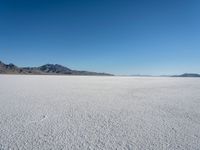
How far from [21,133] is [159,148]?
2.24 m

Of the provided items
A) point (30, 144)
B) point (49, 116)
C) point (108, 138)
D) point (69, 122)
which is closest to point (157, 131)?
point (108, 138)

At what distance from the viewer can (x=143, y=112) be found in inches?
170

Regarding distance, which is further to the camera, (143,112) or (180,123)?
(143,112)

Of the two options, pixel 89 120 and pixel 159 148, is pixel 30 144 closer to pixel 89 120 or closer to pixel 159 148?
pixel 89 120

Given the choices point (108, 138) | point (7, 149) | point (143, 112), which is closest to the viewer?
point (7, 149)

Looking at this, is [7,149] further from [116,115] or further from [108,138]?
[116,115]

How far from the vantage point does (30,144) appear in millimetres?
2363

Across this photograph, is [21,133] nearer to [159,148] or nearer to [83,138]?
[83,138]

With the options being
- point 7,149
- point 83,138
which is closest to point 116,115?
point 83,138

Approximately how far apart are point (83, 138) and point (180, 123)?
7.00ft

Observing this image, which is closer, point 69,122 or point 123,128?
point 123,128

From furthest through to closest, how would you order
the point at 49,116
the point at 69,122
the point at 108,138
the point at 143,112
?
1. the point at 143,112
2. the point at 49,116
3. the point at 69,122
4. the point at 108,138


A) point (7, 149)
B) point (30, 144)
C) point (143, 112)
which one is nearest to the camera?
point (7, 149)

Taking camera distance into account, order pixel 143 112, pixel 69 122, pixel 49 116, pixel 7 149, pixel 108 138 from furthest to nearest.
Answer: pixel 143 112 → pixel 49 116 → pixel 69 122 → pixel 108 138 → pixel 7 149
